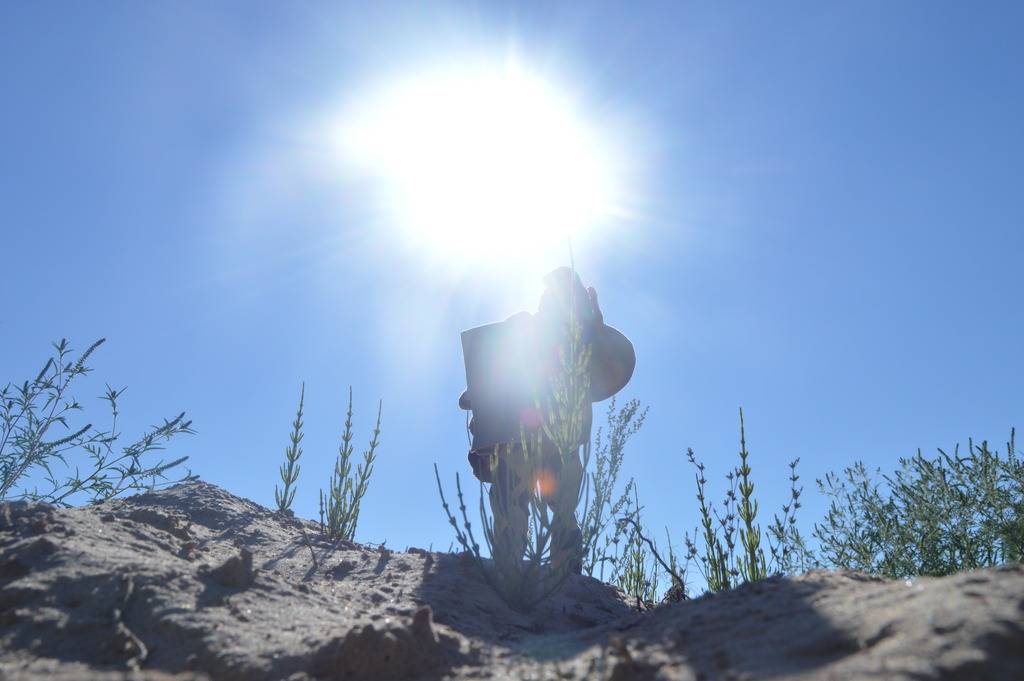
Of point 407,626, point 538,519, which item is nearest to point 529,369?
point 538,519

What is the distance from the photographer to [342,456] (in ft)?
18.1

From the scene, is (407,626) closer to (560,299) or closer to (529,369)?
(529,369)

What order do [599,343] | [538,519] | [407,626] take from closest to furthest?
1. [407,626]
2. [538,519]
3. [599,343]

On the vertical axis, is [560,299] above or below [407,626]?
above

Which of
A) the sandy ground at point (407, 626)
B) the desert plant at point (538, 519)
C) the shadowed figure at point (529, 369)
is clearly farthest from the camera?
the shadowed figure at point (529, 369)

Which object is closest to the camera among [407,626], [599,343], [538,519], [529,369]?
[407,626]

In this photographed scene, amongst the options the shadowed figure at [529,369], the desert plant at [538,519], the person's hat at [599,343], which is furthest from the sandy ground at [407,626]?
the person's hat at [599,343]

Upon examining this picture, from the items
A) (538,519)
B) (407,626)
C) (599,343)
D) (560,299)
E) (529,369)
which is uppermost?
(560,299)

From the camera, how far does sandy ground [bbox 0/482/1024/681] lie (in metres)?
1.55

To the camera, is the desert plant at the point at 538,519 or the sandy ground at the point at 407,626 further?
the desert plant at the point at 538,519

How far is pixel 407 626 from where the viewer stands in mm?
2137

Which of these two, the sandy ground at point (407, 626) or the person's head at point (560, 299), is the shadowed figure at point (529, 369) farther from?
the sandy ground at point (407, 626)

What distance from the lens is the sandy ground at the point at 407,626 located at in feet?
5.09

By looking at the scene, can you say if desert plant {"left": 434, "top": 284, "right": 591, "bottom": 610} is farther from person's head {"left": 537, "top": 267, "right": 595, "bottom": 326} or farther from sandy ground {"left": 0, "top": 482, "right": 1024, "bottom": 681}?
person's head {"left": 537, "top": 267, "right": 595, "bottom": 326}
